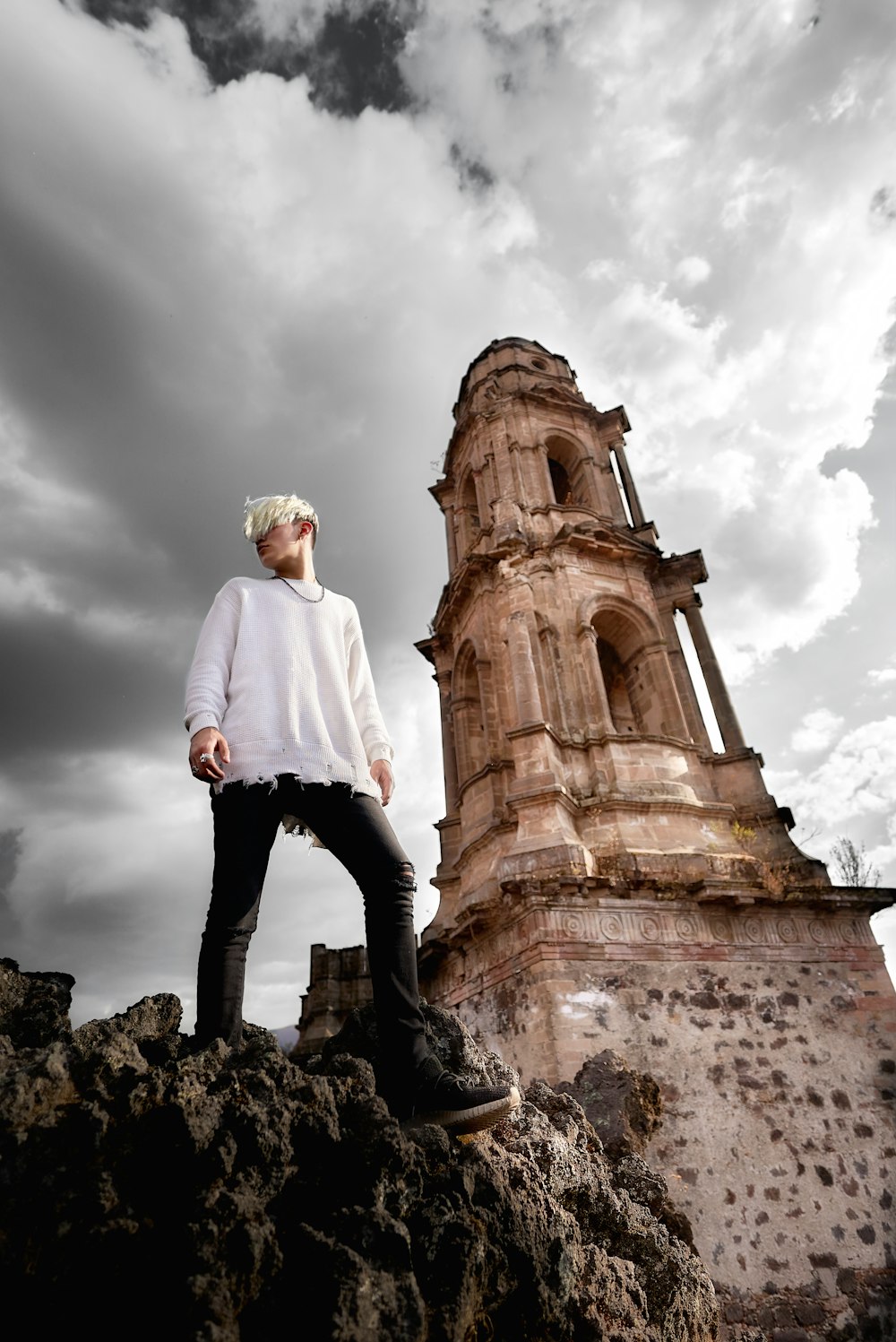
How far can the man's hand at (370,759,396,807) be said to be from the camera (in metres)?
3.36

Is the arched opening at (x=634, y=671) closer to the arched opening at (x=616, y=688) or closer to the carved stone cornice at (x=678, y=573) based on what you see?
the arched opening at (x=616, y=688)

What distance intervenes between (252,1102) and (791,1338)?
9375 mm

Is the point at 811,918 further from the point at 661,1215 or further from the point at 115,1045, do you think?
the point at 115,1045

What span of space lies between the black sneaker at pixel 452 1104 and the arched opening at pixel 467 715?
1324 cm

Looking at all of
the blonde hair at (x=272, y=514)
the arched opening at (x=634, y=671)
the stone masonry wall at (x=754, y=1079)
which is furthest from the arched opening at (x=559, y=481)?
the blonde hair at (x=272, y=514)

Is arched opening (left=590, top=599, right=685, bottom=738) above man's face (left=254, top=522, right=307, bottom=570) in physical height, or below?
above

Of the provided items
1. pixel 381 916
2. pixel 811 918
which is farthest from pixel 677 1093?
pixel 381 916

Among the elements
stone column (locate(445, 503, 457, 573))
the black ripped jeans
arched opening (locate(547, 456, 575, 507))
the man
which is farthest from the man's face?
arched opening (locate(547, 456, 575, 507))

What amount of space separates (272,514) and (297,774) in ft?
4.51

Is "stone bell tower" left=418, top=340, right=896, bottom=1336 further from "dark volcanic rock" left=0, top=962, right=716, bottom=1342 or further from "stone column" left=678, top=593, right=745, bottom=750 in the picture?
"dark volcanic rock" left=0, top=962, right=716, bottom=1342

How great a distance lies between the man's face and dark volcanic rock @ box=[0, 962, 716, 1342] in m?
1.99

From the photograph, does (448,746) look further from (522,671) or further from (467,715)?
(522,671)

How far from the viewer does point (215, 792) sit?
9.66 feet

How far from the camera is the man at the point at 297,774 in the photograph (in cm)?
263
